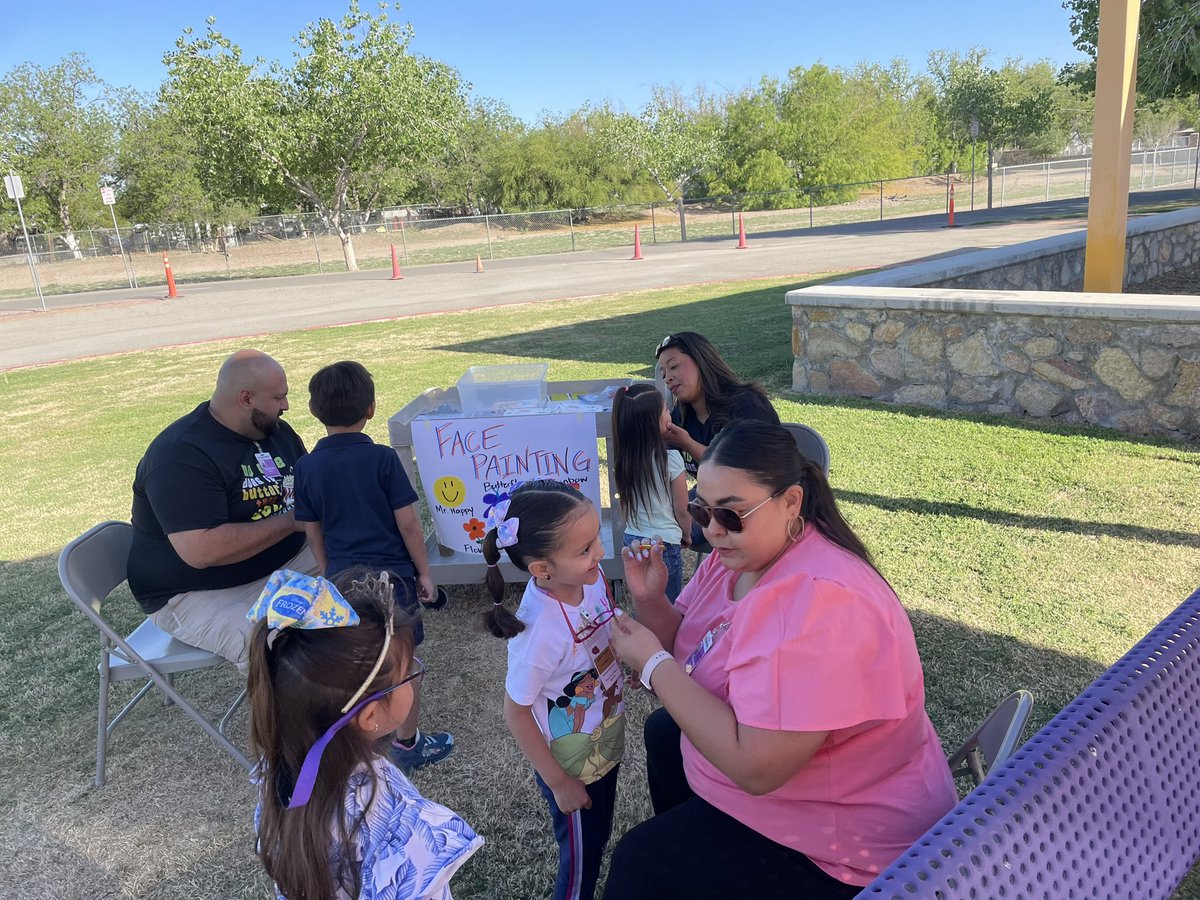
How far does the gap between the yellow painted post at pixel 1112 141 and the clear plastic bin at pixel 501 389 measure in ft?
16.5

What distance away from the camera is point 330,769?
5.13 feet

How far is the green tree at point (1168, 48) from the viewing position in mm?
14117

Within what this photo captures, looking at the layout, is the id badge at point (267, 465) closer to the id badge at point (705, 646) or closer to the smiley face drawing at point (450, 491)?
the smiley face drawing at point (450, 491)

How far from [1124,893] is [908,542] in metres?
3.15

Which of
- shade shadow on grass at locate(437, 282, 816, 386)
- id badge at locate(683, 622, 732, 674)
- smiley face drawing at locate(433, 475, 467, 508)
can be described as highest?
id badge at locate(683, 622, 732, 674)

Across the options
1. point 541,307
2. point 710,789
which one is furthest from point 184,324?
point 710,789

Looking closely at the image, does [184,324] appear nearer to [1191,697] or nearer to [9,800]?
[9,800]

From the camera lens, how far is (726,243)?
29672 millimetres

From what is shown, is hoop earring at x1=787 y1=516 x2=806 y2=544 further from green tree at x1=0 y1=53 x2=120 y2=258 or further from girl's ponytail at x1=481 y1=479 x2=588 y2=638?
green tree at x1=0 y1=53 x2=120 y2=258

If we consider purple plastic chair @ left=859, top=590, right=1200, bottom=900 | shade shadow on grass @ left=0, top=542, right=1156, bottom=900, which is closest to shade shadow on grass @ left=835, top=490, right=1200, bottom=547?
shade shadow on grass @ left=0, top=542, right=1156, bottom=900

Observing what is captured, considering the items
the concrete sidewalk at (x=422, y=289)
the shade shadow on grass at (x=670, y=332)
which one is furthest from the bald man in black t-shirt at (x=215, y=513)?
the concrete sidewalk at (x=422, y=289)

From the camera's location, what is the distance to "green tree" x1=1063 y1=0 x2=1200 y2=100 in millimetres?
14117

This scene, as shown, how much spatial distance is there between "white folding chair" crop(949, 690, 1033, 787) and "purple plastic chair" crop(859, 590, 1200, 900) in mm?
206

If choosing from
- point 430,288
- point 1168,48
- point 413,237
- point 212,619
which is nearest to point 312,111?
point 413,237
